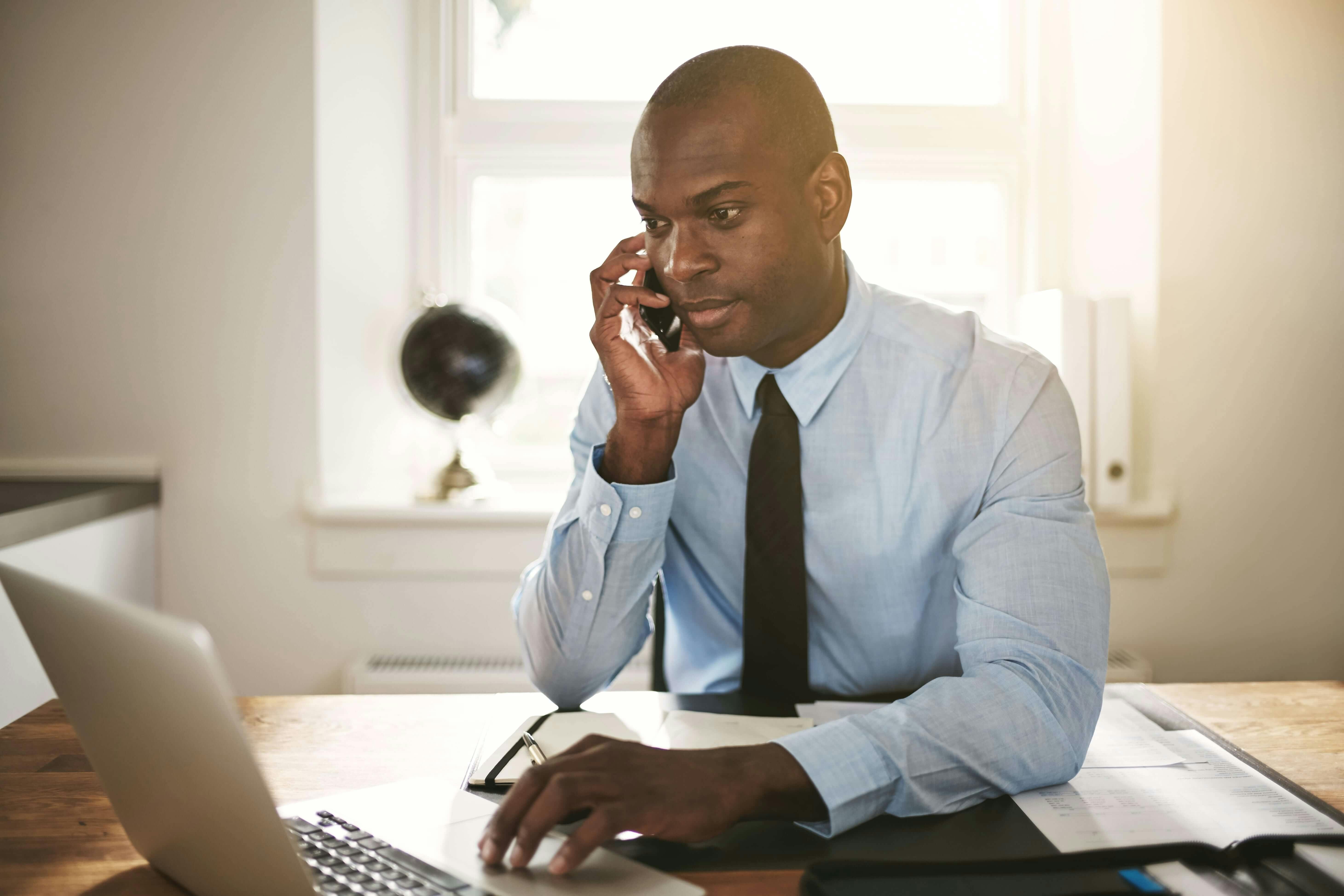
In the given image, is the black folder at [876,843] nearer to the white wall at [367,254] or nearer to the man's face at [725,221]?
the man's face at [725,221]

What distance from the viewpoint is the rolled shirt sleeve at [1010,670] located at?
814 mm

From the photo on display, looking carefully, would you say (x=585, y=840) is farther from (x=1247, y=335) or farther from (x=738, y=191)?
(x=1247, y=335)

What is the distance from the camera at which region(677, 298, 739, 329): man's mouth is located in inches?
45.8

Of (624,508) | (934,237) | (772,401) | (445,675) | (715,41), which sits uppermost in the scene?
(715,41)

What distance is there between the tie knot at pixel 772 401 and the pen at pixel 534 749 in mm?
505

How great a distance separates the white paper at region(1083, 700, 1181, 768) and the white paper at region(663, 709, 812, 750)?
0.93ft

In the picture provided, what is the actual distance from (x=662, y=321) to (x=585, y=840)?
76 cm

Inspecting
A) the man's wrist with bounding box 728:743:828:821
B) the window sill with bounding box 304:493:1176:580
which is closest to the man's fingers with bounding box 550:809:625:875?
the man's wrist with bounding box 728:743:828:821

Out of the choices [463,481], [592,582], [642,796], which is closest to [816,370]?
[592,582]

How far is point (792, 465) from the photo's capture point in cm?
120

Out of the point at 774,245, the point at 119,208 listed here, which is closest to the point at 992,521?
the point at 774,245

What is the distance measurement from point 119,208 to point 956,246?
6.66 ft

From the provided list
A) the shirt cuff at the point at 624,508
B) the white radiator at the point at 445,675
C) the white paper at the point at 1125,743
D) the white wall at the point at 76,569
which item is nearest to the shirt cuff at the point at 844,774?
the white paper at the point at 1125,743

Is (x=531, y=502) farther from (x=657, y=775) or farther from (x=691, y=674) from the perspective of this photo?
(x=657, y=775)
